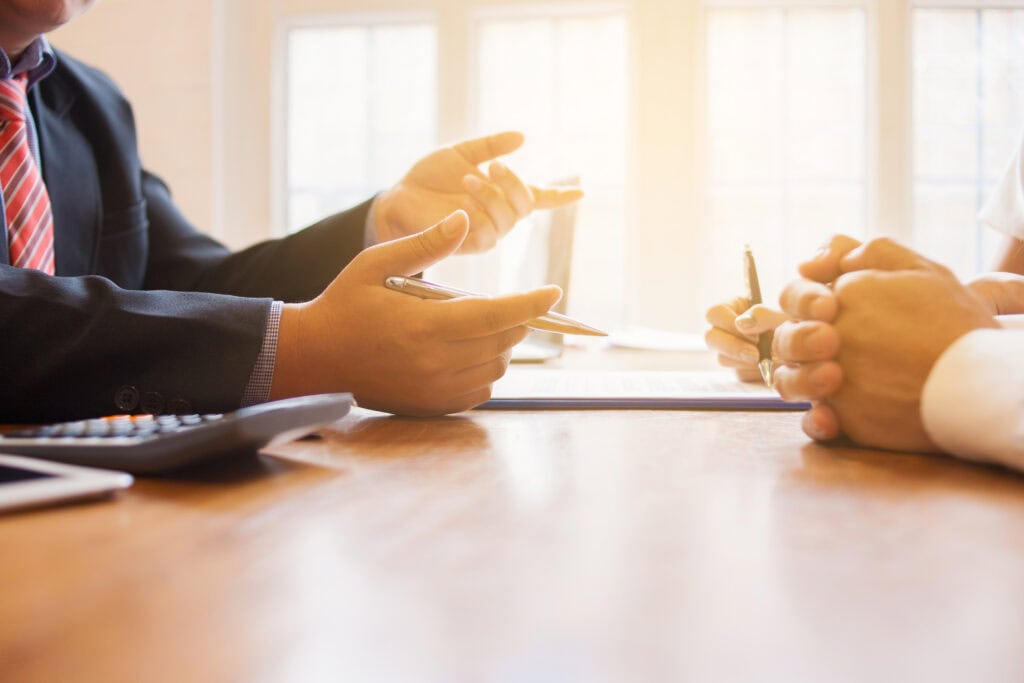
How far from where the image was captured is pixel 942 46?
3.51 meters

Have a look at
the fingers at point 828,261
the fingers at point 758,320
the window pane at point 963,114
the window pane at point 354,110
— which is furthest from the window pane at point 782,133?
the fingers at point 828,261

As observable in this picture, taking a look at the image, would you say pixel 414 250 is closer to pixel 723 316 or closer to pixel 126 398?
pixel 126 398

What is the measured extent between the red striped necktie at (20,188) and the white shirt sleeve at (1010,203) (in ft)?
4.87

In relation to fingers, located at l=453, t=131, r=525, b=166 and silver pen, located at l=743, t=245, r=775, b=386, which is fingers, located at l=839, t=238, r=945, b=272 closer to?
silver pen, located at l=743, t=245, r=775, b=386

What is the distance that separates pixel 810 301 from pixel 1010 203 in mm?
1032

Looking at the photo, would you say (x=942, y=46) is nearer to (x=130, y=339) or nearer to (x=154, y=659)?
(x=130, y=339)

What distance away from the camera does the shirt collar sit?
106cm

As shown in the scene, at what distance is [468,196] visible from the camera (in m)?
1.07

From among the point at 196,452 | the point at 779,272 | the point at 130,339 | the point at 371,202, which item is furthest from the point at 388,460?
the point at 779,272

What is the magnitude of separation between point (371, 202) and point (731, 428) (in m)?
0.67

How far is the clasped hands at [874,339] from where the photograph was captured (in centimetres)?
47

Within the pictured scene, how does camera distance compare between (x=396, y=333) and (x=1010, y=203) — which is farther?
(x=1010, y=203)

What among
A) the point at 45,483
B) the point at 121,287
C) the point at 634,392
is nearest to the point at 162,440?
the point at 45,483

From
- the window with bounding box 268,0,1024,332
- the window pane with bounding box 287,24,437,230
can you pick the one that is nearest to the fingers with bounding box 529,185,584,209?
the window with bounding box 268,0,1024,332
